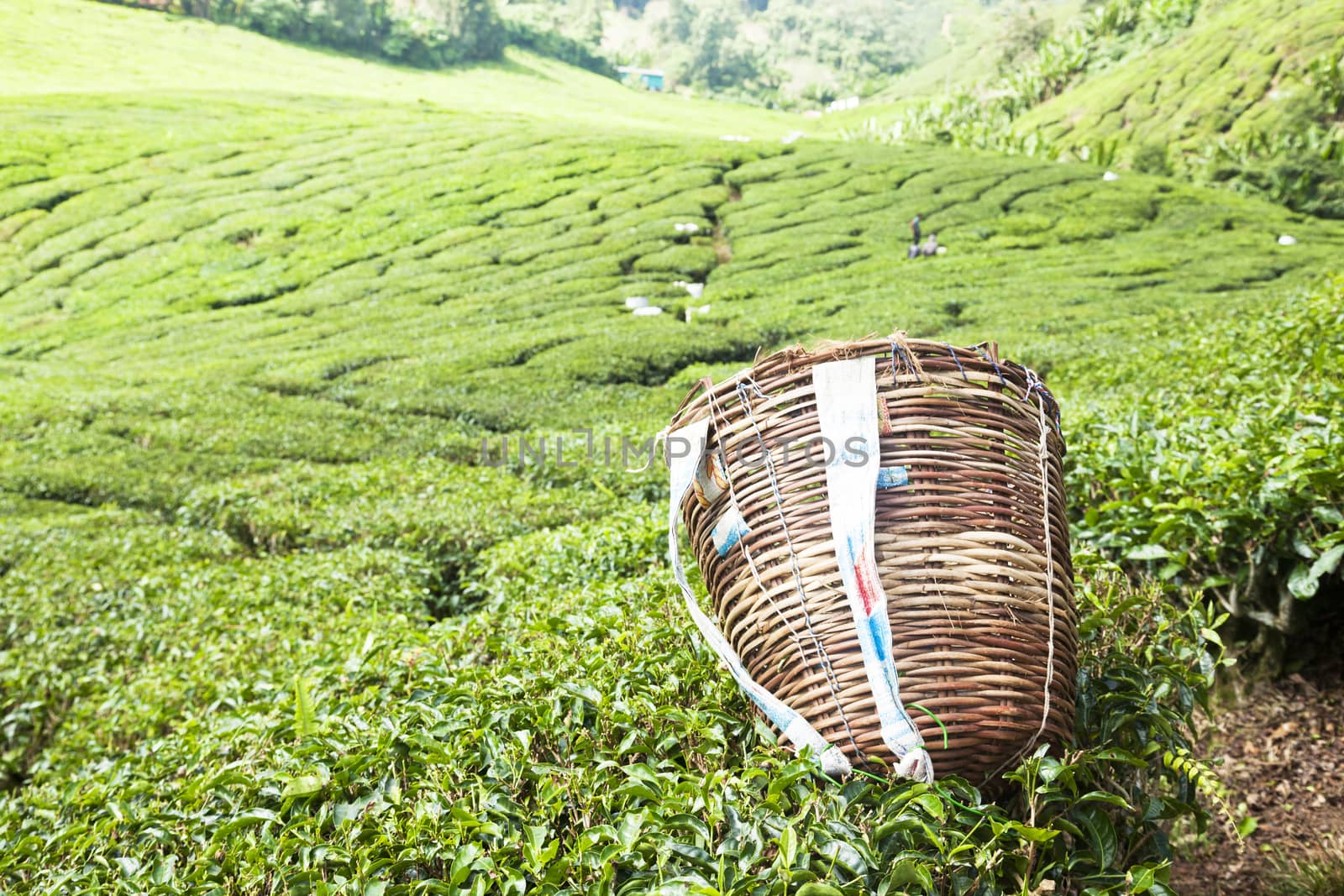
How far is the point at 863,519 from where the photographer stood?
152 cm

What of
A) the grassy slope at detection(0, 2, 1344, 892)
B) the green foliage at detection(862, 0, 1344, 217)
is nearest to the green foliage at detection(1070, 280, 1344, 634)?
the grassy slope at detection(0, 2, 1344, 892)

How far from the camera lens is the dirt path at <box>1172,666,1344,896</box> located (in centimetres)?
236

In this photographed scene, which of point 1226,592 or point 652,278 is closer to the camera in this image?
point 1226,592

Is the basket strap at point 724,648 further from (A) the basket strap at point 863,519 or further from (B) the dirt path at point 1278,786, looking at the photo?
(B) the dirt path at point 1278,786

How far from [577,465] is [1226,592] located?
19.4 feet

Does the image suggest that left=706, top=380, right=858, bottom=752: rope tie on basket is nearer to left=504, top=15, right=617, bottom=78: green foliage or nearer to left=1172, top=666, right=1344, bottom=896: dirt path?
left=1172, top=666, right=1344, bottom=896: dirt path

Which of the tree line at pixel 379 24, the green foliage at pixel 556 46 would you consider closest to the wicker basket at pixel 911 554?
the tree line at pixel 379 24

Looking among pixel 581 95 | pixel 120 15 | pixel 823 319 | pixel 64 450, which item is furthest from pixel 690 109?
pixel 64 450

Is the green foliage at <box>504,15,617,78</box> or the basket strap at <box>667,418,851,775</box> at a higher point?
the green foliage at <box>504,15,617,78</box>

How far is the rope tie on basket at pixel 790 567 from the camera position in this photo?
5.10 ft

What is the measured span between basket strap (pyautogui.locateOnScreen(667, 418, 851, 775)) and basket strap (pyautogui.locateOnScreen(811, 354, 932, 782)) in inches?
5.0

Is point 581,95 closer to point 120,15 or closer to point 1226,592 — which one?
point 120,15

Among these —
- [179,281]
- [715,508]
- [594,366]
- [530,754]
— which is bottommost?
[179,281]

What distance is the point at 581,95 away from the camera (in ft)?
167
